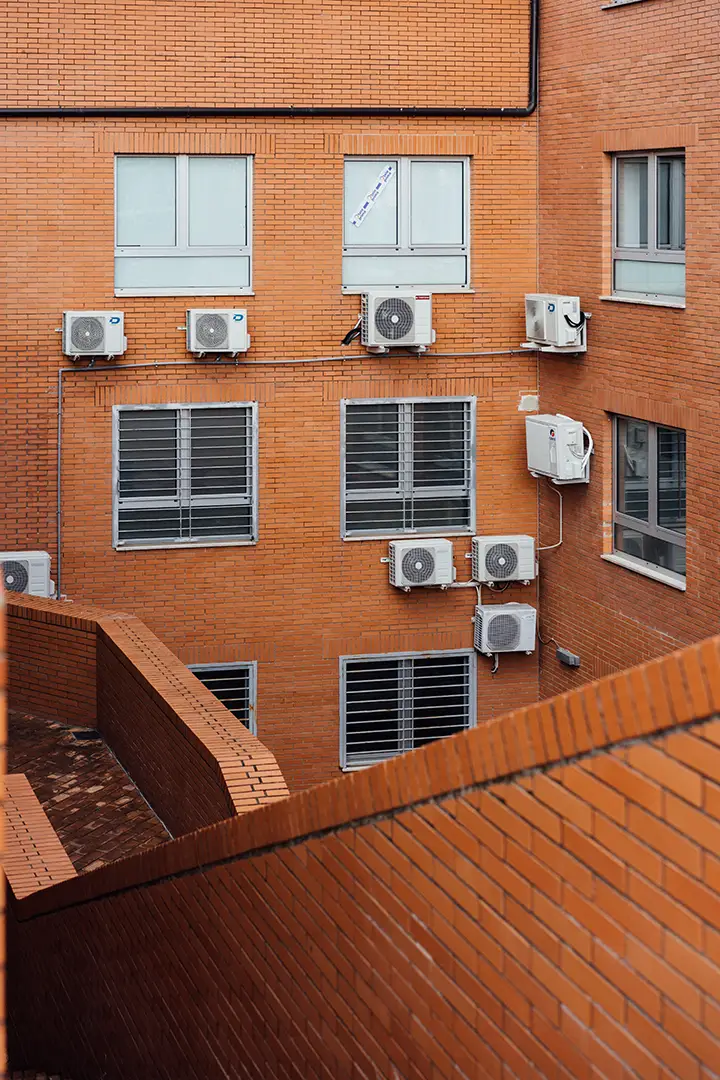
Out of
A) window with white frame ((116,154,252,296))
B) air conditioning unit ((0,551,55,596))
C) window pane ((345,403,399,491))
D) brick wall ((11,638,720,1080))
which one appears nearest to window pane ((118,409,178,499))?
air conditioning unit ((0,551,55,596))

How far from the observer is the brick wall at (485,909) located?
3.25 m

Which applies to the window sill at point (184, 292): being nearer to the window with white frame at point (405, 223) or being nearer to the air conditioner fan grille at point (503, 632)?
the window with white frame at point (405, 223)

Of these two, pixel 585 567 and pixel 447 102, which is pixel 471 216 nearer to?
pixel 447 102

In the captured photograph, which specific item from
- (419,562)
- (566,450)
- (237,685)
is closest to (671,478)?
(566,450)

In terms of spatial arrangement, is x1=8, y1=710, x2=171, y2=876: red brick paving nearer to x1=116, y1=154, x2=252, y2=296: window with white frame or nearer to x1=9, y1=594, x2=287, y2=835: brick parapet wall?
x1=9, y1=594, x2=287, y2=835: brick parapet wall

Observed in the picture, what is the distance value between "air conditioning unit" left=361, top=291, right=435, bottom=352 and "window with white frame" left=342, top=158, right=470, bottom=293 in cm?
44

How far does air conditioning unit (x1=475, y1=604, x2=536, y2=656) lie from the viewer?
17141 millimetres

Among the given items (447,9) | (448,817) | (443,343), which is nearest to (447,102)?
(447,9)

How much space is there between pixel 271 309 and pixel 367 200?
165cm

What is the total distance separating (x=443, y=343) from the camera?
55.3 ft

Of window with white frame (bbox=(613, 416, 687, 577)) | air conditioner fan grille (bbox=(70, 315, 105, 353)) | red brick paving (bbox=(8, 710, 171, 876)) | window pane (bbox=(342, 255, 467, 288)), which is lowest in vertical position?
red brick paving (bbox=(8, 710, 171, 876))

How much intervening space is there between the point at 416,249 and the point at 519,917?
533 inches

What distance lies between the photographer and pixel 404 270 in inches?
657

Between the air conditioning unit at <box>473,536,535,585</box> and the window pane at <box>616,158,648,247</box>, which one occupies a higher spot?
the window pane at <box>616,158,648,247</box>
